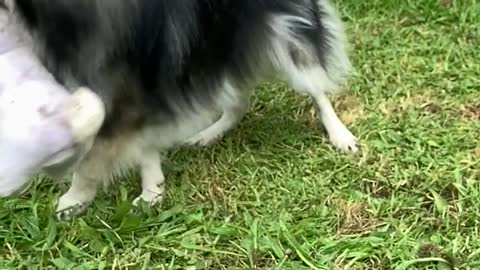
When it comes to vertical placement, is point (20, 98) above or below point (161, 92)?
above

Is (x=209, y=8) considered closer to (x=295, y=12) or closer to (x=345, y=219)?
(x=295, y=12)

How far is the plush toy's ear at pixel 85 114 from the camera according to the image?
2146 millimetres

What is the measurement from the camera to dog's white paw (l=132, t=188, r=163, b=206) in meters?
2.72

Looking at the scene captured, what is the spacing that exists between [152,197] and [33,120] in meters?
0.70

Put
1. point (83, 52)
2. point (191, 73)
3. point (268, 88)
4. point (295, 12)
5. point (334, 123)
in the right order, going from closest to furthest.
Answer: point (83, 52) → point (191, 73) → point (295, 12) → point (334, 123) → point (268, 88)

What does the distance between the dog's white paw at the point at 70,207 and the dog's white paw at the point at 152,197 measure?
142 millimetres

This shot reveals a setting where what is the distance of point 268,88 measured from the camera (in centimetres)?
338

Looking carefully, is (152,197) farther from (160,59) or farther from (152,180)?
(160,59)

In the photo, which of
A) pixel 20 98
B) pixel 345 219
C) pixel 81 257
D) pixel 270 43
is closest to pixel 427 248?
pixel 345 219

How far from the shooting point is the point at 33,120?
2.11m

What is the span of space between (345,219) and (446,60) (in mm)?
1168

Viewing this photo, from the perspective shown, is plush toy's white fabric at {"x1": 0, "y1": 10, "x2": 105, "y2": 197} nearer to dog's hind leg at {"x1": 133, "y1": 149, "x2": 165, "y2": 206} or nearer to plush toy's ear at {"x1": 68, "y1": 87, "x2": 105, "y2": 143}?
plush toy's ear at {"x1": 68, "y1": 87, "x2": 105, "y2": 143}

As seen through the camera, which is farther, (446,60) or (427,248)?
(446,60)

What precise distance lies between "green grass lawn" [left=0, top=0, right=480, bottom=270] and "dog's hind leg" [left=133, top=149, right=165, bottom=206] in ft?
0.14
